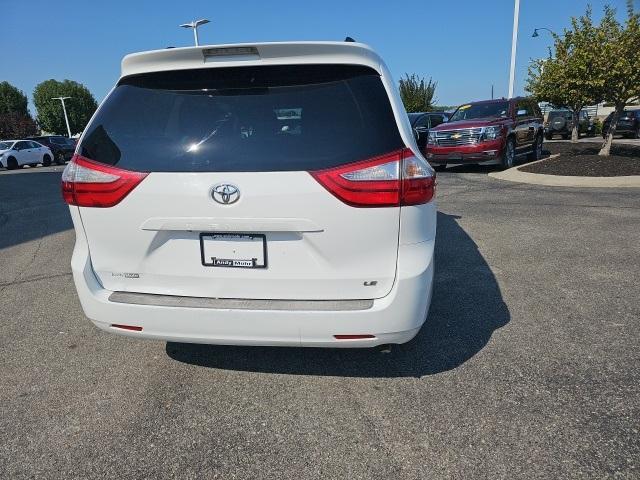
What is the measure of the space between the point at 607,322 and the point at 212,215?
3090mm

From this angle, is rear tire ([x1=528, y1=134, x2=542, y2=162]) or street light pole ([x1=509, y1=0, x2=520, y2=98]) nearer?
rear tire ([x1=528, y1=134, x2=542, y2=162])

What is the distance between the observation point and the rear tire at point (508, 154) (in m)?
13.0

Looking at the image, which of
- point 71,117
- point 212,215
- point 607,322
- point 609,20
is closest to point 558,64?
point 609,20

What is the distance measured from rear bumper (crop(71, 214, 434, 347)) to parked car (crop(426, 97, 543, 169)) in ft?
36.4

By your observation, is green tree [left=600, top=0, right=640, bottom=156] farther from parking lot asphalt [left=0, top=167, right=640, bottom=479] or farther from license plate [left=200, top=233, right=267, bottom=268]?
license plate [left=200, top=233, right=267, bottom=268]

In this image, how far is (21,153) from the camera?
85.8ft

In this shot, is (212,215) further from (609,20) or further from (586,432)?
(609,20)

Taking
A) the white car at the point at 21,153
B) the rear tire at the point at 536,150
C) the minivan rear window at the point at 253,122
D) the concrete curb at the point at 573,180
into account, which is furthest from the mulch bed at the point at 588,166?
the white car at the point at 21,153

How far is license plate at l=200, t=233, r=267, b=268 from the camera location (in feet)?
7.86

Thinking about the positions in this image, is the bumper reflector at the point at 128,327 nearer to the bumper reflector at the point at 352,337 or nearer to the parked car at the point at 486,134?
the bumper reflector at the point at 352,337

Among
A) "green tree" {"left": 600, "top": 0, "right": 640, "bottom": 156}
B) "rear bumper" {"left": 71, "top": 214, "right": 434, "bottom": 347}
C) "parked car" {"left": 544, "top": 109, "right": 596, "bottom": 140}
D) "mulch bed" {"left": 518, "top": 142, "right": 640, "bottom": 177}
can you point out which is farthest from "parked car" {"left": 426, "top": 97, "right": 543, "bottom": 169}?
"parked car" {"left": 544, "top": 109, "right": 596, "bottom": 140}

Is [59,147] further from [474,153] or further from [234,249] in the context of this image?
[234,249]

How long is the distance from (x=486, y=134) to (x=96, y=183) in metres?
11.9

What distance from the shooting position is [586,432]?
2.34 meters
